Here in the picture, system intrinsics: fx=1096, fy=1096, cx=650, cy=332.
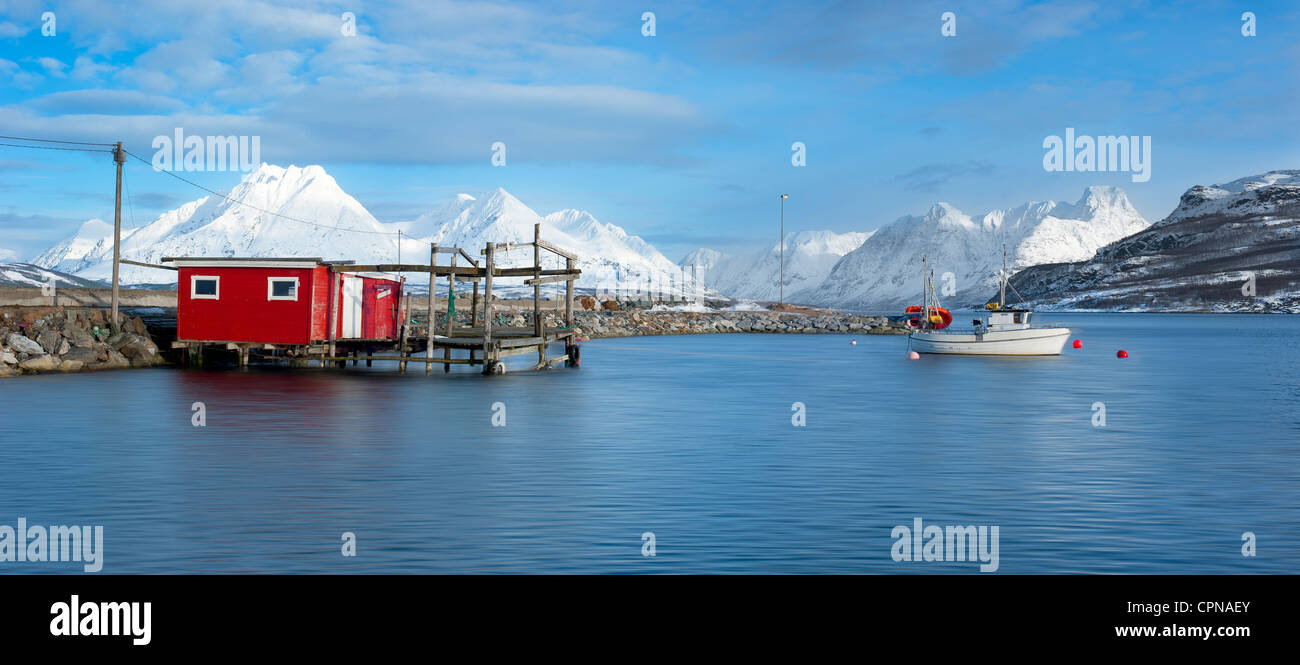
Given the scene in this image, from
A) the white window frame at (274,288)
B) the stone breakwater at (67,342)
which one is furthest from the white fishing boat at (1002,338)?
the stone breakwater at (67,342)

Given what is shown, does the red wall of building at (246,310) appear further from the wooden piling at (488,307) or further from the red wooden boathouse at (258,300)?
the wooden piling at (488,307)

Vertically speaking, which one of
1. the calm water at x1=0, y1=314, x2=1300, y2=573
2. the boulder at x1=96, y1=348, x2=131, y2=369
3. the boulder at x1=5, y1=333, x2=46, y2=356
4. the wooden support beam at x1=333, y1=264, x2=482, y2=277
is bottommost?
the calm water at x1=0, y1=314, x2=1300, y2=573

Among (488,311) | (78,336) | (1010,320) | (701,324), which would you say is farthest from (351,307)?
(701,324)

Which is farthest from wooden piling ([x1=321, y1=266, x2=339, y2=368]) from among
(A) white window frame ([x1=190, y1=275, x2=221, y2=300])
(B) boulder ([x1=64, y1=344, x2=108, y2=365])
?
(B) boulder ([x1=64, y1=344, x2=108, y2=365])

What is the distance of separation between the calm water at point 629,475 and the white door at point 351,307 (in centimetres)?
660

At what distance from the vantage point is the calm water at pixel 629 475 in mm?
14055

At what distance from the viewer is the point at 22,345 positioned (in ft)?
152

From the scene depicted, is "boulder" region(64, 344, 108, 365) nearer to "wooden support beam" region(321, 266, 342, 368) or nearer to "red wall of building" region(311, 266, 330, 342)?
"red wall of building" region(311, 266, 330, 342)

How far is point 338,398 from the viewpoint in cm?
3759

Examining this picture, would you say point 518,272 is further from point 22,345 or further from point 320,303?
point 22,345

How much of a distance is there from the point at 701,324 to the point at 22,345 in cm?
8737

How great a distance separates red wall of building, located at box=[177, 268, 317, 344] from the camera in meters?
47.4
